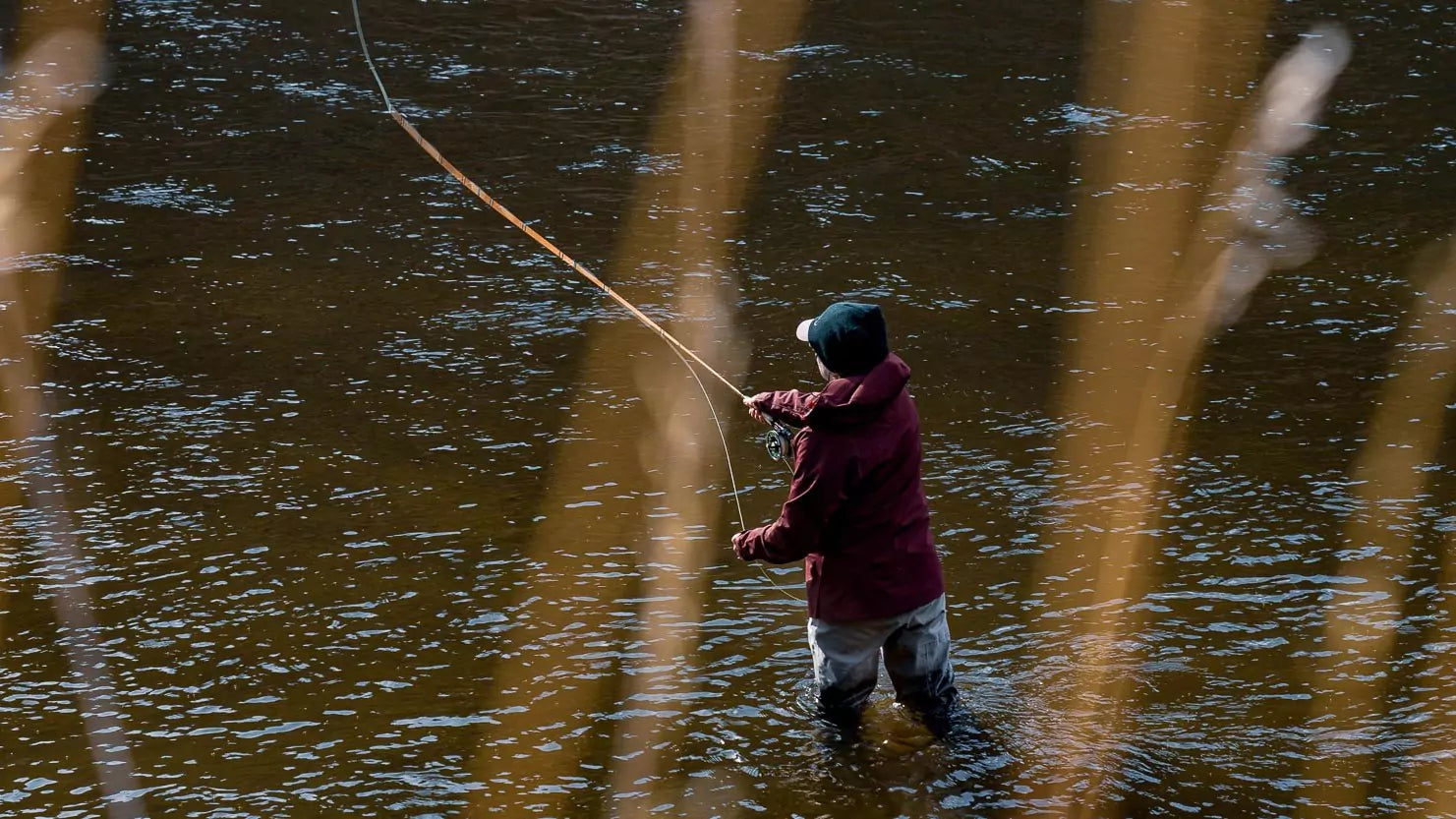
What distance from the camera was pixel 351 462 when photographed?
7.38 meters

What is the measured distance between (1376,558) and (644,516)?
274cm

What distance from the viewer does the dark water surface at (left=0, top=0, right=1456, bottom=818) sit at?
5.28 meters

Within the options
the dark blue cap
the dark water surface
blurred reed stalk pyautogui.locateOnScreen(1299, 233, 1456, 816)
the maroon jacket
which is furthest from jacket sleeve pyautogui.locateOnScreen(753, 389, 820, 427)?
blurred reed stalk pyautogui.locateOnScreen(1299, 233, 1456, 816)

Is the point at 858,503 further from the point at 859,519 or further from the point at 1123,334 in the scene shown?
the point at 1123,334

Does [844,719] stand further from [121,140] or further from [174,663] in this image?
[121,140]

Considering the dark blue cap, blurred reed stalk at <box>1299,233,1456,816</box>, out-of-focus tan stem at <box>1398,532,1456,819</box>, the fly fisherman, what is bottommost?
out-of-focus tan stem at <box>1398,532,1456,819</box>

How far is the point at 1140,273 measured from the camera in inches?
378

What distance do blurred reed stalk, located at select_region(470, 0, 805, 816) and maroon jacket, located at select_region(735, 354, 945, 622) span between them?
2.50ft

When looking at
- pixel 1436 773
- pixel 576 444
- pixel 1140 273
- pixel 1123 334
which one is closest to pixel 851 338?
pixel 1436 773

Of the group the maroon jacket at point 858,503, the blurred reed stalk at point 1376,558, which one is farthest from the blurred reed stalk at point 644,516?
the blurred reed stalk at point 1376,558

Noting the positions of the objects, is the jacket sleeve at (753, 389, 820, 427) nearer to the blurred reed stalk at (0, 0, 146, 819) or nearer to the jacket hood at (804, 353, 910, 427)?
the jacket hood at (804, 353, 910, 427)

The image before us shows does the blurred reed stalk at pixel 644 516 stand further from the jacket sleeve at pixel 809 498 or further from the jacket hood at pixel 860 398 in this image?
the jacket hood at pixel 860 398

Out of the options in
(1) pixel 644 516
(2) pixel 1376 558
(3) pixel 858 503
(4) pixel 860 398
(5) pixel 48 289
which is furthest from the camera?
(5) pixel 48 289

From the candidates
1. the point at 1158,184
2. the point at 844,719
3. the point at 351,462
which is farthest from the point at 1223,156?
the point at 844,719
